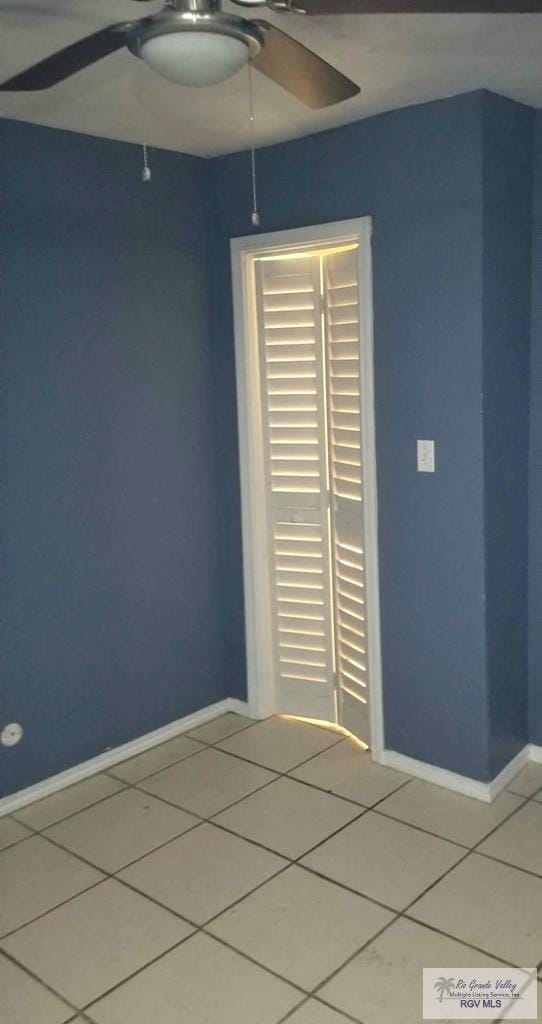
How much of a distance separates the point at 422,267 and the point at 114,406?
1235mm

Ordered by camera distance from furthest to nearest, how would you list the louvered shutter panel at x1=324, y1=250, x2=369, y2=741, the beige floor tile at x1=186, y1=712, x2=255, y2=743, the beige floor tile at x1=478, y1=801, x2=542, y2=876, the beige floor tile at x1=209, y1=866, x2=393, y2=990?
the beige floor tile at x1=186, y1=712, x2=255, y2=743 → the louvered shutter panel at x1=324, y1=250, x2=369, y2=741 → the beige floor tile at x1=478, y1=801, x2=542, y2=876 → the beige floor tile at x1=209, y1=866, x2=393, y2=990

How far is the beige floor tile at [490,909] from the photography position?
2361 millimetres

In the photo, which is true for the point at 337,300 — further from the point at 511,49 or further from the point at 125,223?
the point at 511,49

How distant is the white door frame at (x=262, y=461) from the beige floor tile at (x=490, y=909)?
2.49 feet

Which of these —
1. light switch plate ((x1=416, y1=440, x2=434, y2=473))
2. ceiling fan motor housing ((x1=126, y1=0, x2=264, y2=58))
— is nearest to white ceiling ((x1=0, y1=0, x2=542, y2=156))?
ceiling fan motor housing ((x1=126, y1=0, x2=264, y2=58))

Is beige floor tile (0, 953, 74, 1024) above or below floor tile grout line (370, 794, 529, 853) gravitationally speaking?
below

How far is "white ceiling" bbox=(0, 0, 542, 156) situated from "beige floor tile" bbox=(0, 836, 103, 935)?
237 centimetres

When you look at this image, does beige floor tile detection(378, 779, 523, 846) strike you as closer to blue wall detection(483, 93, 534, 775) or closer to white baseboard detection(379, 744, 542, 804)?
white baseboard detection(379, 744, 542, 804)

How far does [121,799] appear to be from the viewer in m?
3.22

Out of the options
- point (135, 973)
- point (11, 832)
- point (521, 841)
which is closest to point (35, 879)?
point (11, 832)

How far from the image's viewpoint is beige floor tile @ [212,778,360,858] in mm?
2908

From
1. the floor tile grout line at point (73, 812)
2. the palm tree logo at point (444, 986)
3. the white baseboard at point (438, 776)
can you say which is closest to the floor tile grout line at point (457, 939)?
the palm tree logo at point (444, 986)

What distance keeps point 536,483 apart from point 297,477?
0.96 m

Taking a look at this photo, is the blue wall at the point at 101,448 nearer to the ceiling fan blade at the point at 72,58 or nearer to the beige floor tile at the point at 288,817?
the beige floor tile at the point at 288,817
